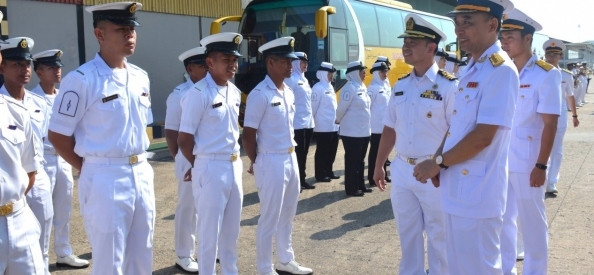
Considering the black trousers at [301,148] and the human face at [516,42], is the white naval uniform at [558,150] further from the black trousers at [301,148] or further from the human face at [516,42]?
the human face at [516,42]

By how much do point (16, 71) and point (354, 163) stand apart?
4917 millimetres

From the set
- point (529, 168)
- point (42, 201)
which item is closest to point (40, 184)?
point (42, 201)

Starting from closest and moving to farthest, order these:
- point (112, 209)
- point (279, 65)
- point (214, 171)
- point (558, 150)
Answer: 1. point (112, 209)
2. point (214, 171)
3. point (279, 65)
4. point (558, 150)

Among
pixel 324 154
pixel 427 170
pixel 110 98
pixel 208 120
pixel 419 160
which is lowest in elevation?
pixel 324 154

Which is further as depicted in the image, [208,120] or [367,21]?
[367,21]

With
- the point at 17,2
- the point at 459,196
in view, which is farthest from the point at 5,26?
the point at 459,196

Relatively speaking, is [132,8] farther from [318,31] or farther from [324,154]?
[318,31]

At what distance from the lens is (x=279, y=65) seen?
488 centimetres

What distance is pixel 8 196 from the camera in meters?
2.58

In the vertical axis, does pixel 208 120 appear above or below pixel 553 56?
below

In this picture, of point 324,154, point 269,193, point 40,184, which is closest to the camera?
point 40,184

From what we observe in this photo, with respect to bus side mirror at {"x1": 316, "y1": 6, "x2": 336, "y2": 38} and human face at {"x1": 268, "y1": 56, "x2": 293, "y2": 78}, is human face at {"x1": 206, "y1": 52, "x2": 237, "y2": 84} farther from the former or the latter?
bus side mirror at {"x1": 316, "y1": 6, "x2": 336, "y2": 38}

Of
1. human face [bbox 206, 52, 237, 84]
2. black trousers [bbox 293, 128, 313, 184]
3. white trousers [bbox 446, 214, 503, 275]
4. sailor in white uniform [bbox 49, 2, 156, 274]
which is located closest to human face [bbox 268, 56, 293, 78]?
human face [bbox 206, 52, 237, 84]

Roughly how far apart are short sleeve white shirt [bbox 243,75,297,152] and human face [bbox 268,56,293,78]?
0.10m
